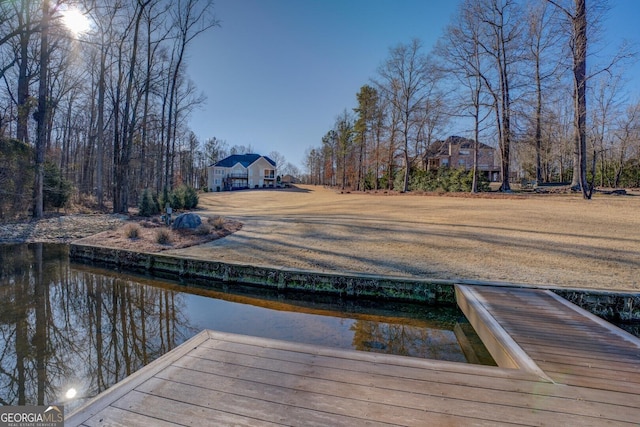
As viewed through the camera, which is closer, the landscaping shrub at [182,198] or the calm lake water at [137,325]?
the calm lake water at [137,325]

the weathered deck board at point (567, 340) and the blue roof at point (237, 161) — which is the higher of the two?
the blue roof at point (237, 161)

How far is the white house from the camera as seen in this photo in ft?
163

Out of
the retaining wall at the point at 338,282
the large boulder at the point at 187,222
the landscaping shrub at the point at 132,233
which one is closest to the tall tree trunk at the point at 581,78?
the retaining wall at the point at 338,282

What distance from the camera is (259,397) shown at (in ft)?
7.41

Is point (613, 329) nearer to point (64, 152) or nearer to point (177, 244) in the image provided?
point (177, 244)

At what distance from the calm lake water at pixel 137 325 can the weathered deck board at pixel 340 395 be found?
1.40m

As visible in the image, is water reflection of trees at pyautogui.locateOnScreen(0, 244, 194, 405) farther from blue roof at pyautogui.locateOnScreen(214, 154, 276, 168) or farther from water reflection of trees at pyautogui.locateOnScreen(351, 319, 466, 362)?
blue roof at pyautogui.locateOnScreen(214, 154, 276, 168)

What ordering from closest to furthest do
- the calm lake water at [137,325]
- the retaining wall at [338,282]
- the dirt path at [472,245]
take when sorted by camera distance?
the calm lake water at [137,325]
the retaining wall at [338,282]
the dirt path at [472,245]

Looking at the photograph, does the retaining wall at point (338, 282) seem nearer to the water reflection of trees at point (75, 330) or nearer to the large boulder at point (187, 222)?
the water reflection of trees at point (75, 330)

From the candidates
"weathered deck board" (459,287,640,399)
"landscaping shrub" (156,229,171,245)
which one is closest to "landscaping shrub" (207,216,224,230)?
"landscaping shrub" (156,229,171,245)

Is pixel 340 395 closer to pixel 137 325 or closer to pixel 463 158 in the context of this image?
pixel 137 325

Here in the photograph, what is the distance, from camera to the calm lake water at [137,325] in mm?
3545

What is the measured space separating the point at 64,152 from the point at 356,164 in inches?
1231

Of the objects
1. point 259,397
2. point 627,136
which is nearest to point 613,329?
point 259,397
